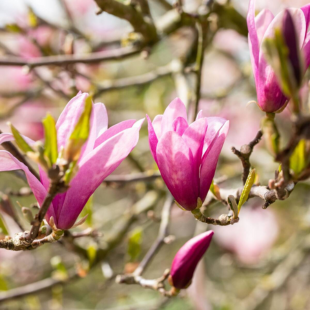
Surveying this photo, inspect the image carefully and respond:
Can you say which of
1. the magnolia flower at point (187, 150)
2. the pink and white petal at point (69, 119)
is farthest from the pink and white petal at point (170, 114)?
the pink and white petal at point (69, 119)

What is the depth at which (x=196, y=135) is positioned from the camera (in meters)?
0.57

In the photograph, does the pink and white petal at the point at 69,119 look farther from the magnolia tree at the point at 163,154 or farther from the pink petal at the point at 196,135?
the pink petal at the point at 196,135

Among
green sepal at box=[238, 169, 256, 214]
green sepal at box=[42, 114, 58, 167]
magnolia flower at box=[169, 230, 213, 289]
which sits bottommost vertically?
magnolia flower at box=[169, 230, 213, 289]

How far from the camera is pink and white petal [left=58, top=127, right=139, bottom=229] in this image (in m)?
0.54

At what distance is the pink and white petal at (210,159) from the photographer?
0.58 meters

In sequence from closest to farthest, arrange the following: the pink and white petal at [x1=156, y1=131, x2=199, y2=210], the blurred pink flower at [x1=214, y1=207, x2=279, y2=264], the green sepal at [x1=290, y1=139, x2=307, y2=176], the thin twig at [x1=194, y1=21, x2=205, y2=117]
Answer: the green sepal at [x1=290, y1=139, x2=307, y2=176]
the pink and white petal at [x1=156, y1=131, x2=199, y2=210]
the thin twig at [x1=194, y1=21, x2=205, y2=117]
the blurred pink flower at [x1=214, y1=207, x2=279, y2=264]

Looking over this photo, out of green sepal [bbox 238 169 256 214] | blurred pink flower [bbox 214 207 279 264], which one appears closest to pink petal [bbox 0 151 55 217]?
green sepal [bbox 238 169 256 214]

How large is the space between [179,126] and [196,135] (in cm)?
3

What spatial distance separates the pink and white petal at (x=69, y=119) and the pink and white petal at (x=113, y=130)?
1.9 inches

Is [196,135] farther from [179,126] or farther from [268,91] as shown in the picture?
[268,91]

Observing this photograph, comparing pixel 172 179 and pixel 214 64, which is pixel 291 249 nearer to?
pixel 172 179

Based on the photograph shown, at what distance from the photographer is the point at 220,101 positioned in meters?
1.52

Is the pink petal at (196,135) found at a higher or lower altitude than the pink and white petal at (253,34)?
lower

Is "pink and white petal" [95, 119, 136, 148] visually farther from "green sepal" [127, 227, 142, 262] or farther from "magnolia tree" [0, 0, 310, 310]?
"green sepal" [127, 227, 142, 262]
